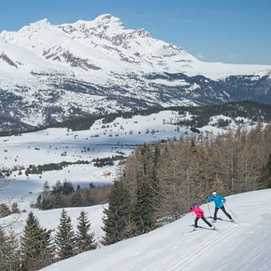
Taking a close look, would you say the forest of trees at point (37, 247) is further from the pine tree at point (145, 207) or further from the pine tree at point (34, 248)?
the pine tree at point (145, 207)

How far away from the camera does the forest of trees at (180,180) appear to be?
8612 cm

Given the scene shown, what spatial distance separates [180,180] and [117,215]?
1605cm

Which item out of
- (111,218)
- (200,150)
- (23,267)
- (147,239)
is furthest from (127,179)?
(147,239)

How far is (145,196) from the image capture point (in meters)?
85.9

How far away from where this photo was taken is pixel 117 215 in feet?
303

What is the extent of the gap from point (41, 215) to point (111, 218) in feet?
221

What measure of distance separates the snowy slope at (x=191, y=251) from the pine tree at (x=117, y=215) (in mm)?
45335

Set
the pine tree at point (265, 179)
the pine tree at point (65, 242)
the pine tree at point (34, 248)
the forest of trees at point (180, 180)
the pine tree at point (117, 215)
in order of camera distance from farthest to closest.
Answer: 1. the pine tree at point (117, 215)
2. the forest of trees at point (180, 180)
3. the pine tree at point (265, 179)
4. the pine tree at point (65, 242)
5. the pine tree at point (34, 248)

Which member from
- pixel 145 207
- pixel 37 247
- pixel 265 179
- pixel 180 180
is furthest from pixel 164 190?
pixel 37 247

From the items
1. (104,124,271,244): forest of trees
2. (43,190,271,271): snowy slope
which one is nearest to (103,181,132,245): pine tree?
(104,124,271,244): forest of trees

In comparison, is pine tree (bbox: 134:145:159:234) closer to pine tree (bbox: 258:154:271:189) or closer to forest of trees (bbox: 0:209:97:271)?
forest of trees (bbox: 0:209:97:271)

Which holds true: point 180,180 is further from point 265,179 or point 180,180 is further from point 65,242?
point 65,242

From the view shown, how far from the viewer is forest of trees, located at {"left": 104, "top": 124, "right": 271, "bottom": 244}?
8612 cm

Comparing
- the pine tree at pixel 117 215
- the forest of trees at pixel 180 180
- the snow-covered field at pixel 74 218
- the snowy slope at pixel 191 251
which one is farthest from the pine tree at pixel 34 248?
the snow-covered field at pixel 74 218
